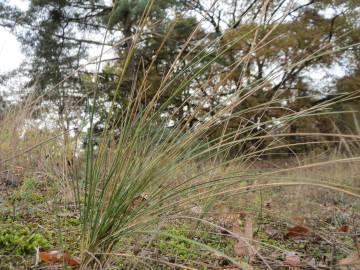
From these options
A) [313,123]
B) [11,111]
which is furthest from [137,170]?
[313,123]

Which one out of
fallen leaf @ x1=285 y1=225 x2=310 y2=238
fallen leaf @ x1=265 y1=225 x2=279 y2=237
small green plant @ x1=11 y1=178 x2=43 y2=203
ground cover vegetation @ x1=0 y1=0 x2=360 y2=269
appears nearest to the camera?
ground cover vegetation @ x1=0 y1=0 x2=360 y2=269

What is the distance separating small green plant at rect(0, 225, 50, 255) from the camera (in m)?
1.19

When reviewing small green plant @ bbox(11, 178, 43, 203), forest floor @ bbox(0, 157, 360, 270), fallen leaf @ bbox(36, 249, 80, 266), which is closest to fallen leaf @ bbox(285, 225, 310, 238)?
forest floor @ bbox(0, 157, 360, 270)

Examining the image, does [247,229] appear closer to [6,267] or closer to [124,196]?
[124,196]

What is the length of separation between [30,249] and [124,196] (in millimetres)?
446

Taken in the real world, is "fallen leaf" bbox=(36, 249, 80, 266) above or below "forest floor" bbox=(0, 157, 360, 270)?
below

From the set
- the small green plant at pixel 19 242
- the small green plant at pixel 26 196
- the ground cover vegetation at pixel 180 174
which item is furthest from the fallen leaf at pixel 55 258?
the small green plant at pixel 26 196

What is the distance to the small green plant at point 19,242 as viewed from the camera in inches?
46.9

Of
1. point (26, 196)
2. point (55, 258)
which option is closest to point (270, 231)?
point (55, 258)

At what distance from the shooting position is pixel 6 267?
1.06m

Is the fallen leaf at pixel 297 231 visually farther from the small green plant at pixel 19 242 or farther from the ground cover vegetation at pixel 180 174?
the small green plant at pixel 19 242

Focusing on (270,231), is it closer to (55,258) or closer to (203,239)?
(203,239)

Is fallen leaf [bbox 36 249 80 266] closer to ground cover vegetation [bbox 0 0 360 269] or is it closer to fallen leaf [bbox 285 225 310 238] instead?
ground cover vegetation [bbox 0 0 360 269]

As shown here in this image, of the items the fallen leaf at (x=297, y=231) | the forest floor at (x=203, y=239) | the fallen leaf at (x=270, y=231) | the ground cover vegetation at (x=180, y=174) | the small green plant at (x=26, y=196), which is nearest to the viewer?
the ground cover vegetation at (x=180, y=174)
